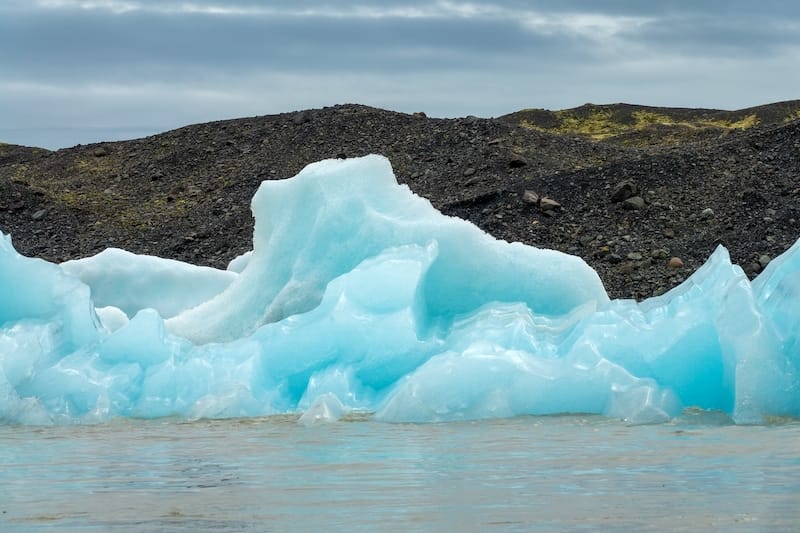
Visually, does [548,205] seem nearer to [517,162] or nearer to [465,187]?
[465,187]

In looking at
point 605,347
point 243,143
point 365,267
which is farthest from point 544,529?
point 243,143

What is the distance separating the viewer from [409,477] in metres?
4.09

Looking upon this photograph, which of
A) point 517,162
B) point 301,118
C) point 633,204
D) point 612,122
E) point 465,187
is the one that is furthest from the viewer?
point 612,122

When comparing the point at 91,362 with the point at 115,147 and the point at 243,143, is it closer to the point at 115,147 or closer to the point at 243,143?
the point at 243,143

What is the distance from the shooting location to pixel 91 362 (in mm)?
7301

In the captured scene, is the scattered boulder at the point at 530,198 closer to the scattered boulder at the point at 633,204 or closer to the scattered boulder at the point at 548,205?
the scattered boulder at the point at 548,205

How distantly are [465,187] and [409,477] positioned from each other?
13.0 meters

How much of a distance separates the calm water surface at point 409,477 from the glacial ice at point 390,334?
379mm

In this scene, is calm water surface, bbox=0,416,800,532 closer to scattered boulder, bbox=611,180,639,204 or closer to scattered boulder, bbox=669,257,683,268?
scattered boulder, bbox=669,257,683,268

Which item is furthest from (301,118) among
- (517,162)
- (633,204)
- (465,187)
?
(633,204)

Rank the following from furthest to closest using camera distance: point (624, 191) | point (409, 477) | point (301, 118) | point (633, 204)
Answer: point (301, 118), point (624, 191), point (633, 204), point (409, 477)

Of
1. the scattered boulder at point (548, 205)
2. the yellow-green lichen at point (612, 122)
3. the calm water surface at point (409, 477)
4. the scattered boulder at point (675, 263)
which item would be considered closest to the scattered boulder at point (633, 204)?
the scattered boulder at point (548, 205)

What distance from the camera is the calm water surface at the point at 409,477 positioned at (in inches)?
126

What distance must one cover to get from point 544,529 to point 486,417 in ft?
10.6
